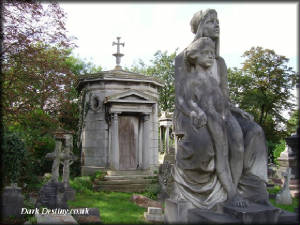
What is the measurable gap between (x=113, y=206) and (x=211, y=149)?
19.6 feet

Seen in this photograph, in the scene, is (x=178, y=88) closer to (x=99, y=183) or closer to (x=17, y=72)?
(x=17, y=72)

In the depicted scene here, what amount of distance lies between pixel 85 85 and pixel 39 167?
5.31 metres

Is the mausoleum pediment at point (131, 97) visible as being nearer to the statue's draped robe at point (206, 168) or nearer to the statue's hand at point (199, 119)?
the statue's draped robe at point (206, 168)

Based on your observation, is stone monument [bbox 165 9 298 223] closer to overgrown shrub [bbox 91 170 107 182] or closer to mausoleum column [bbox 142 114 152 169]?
overgrown shrub [bbox 91 170 107 182]

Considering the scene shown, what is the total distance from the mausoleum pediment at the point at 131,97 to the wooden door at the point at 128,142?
1.20 m

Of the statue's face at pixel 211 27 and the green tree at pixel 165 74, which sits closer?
the statue's face at pixel 211 27

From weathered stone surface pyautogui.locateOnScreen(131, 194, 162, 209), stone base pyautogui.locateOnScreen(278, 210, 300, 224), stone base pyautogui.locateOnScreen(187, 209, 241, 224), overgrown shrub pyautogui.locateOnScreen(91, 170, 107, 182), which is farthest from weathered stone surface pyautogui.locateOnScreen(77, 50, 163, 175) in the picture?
stone base pyautogui.locateOnScreen(278, 210, 300, 224)

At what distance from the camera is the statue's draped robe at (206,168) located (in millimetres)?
4309

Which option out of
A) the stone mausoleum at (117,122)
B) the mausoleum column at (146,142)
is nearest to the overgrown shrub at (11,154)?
the stone mausoleum at (117,122)

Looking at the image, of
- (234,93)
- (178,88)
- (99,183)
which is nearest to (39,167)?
(99,183)

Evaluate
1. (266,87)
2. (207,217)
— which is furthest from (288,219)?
(266,87)

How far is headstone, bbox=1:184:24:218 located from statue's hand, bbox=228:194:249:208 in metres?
5.79

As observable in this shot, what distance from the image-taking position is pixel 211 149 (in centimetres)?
434

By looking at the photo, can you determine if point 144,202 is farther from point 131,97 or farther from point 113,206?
point 131,97
